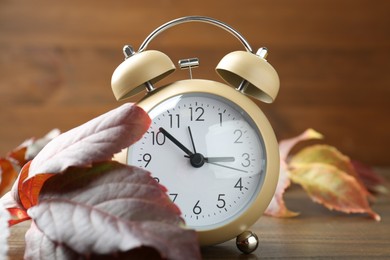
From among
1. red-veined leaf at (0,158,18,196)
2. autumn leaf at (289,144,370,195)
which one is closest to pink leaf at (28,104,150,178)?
red-veined leaf at (0,158,18,196)

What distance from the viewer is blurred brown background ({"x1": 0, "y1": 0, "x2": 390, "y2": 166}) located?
156cm

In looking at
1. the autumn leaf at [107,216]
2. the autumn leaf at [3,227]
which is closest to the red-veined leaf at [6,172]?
the autumn leaf at [3,227]

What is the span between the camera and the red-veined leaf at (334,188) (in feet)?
3.12

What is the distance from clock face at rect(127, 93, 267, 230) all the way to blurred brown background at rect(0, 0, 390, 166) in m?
0.85

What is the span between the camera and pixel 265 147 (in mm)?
737

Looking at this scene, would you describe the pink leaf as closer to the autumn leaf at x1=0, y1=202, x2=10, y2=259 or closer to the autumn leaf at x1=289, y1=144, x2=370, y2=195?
the autumn leaf at x1=0, y1=202, x2=10, y2=259

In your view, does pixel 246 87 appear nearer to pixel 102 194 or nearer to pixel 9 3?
pixel 102 194

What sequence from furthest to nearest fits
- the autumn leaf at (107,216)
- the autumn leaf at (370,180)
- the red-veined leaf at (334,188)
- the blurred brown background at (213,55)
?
1. the blurred brown background at (213,55)
2. the autumn leaf at (370,180)
3. the red-veined leaf at (334,188)
4. the autumn leaf at (107,216)

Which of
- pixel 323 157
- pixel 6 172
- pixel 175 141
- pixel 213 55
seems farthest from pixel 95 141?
pixel 213 55

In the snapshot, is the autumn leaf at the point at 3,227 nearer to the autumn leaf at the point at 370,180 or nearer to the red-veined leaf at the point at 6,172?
Answer: the red-veined leaf at the point at 6,172

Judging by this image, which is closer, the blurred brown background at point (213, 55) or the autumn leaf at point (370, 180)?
the autumn leaf at point (370, 180)

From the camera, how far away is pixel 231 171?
733 mm

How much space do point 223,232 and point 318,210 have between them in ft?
1.19

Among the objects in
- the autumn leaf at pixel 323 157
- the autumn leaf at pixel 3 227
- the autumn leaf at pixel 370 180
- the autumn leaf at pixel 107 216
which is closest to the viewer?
the autumn leaf at pixel 107 216
